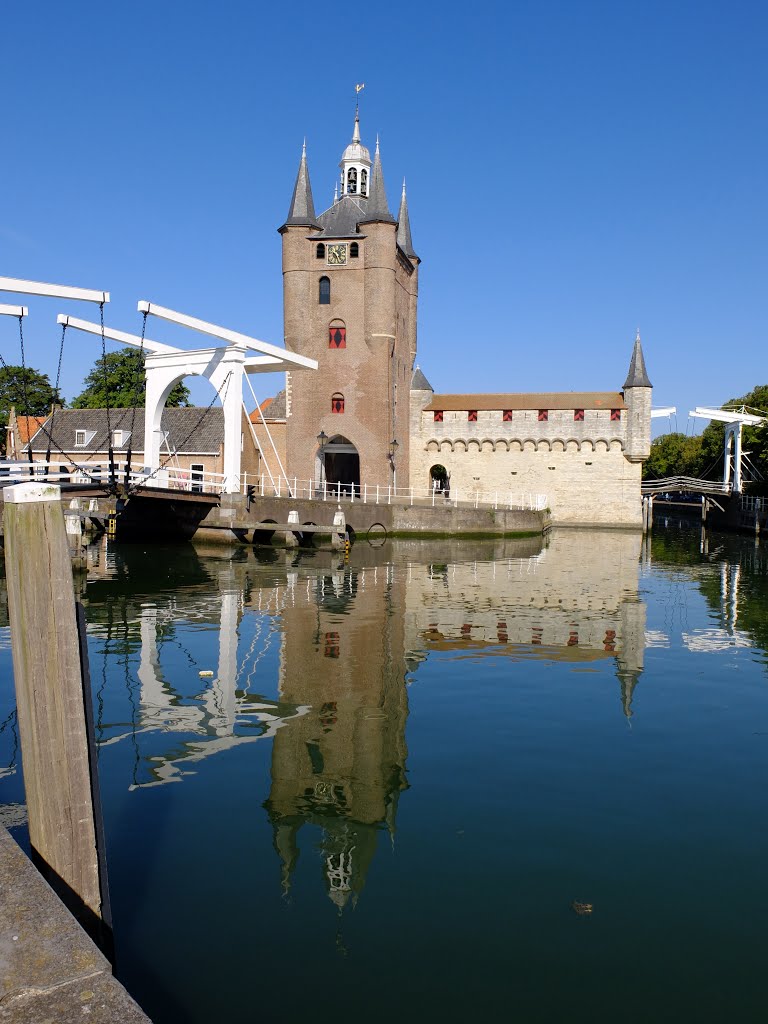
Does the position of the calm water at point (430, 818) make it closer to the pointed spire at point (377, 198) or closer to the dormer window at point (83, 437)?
the pointed spire at point (377, 198)

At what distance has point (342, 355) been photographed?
37594 mm

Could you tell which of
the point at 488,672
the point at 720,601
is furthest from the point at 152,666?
the point at 720,601

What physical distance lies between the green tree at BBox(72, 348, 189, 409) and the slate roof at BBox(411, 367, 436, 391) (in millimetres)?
17722

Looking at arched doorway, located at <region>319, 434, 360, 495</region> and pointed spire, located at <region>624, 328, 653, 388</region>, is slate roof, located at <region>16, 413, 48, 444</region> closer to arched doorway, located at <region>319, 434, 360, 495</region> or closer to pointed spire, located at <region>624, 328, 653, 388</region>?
arched doorway, located at <region>319, 434, 360, 495</region>

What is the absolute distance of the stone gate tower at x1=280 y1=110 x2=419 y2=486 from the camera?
37031mm

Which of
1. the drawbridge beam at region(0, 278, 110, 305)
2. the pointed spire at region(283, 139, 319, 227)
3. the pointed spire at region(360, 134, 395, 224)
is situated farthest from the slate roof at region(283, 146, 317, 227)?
the drawbridge beam at region(0, 278, 110, 305)

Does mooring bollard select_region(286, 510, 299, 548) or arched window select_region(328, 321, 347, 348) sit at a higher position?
arched window select_region(328, 321, 347, 348)

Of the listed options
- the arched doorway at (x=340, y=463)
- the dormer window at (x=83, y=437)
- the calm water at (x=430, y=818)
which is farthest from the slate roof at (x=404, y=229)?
the calm water at (x=430, y=818)

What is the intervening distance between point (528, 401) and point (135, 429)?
20.4 m

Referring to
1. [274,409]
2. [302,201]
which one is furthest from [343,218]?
[274,409]

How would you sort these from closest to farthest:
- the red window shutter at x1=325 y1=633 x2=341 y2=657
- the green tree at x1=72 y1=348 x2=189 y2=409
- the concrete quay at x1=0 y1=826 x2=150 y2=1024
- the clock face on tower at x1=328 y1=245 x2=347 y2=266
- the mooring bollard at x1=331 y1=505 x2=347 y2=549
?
the concrete quay at x1=0 y1=826 x2=150 y2=1024, the red window shutter at x1=325 y1=633 x2=341 y2=657, the mooring bollard at x1=331 y1=505 x2=347 y2=549, the clock face on tower at x1=328 y1=245 x2=347 y2=266, the green tree at x1=72 y1=348 x2=189 y2=409

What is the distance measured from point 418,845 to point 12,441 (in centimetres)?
4258

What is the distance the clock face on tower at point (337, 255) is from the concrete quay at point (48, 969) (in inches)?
1431

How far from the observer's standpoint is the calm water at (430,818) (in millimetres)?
4293
